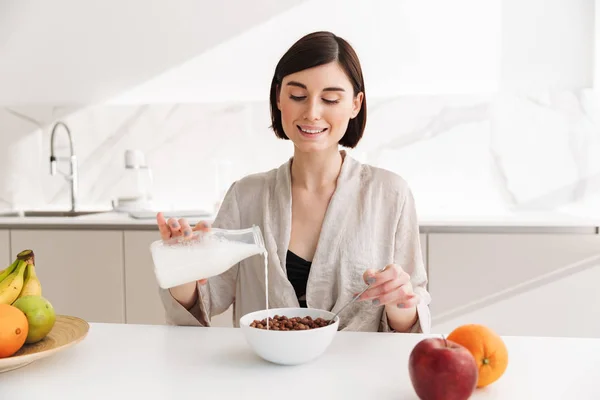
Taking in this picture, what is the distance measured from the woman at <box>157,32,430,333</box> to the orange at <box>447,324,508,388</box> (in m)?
0.43

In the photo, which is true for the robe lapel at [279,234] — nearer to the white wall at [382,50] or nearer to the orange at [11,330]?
the orange at [11,330]

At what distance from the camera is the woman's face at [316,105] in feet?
4.84

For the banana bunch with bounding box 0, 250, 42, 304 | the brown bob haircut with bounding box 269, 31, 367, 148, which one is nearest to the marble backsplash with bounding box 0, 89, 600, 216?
the brown bob haircut with bounding box 269, 31, 367, 148

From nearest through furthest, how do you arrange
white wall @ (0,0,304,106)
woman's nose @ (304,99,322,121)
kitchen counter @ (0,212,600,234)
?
1. woman's nose @ (304,99,322,121)
2. kitchen counter @ (0,212,600,234)
3. white wall @ (0,0,304,106)

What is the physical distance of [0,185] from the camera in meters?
3.27

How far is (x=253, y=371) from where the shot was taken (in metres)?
0.98

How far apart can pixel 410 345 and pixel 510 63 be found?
214 centimetres

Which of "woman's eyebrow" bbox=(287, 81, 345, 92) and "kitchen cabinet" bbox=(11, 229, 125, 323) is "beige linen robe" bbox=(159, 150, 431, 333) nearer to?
"woman's eyebrow" bbox=(287, 81, 345, 92)

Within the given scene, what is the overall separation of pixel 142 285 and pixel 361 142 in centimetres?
123

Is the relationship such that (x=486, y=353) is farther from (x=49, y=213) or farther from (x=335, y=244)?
(x=49, y=213)

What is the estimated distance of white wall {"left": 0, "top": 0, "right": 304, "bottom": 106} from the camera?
3.09 meters

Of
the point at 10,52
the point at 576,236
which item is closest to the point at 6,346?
the point at 576,236

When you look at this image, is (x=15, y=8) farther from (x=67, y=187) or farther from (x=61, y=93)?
(x=67, y=187)

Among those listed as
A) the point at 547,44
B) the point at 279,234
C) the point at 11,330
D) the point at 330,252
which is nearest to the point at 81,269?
the point at 279,234
